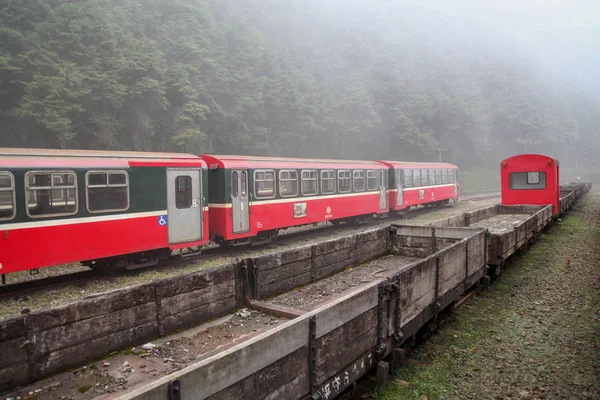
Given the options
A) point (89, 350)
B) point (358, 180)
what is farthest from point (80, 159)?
point (358, 180)

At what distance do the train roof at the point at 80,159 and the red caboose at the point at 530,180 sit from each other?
1514 cm

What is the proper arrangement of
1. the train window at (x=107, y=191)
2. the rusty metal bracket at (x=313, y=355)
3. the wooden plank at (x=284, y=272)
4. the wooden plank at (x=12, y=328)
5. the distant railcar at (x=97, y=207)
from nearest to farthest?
1. the wooden plank at (x=12, y=328)
2. the rusty metal bracket at (x=313, y=355)
3. the wooden plank at (x=284, y=272)
4. the distant railcar at (x=97, y=207)
5. the train window at (x=107, y=191)

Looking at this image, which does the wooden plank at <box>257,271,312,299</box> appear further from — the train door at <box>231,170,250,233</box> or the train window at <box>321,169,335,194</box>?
the train window at <box>321,169,335,194</box>

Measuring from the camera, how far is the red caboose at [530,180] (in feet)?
64.1

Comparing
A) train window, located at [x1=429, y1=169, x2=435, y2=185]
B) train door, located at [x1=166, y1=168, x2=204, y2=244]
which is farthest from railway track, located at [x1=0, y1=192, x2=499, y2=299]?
train window, located at [x1=429, y1=169, x2=435, y2=185]

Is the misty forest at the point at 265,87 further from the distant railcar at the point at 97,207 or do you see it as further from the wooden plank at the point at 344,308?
the wooden plank at the point at 344,308

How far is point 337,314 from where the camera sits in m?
4.36

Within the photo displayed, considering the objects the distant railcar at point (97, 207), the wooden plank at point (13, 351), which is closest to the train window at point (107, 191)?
the distant railcar at point (97, 207)

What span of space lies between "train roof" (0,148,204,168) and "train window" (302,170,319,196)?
5.15 m

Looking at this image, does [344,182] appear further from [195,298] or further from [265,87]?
[265,87]

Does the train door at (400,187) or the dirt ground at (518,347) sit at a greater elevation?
the train door at (400,187)

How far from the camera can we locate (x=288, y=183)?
1559 centimetres

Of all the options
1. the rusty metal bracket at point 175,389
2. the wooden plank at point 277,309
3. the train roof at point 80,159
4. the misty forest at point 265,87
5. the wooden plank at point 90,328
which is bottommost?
the wooden plank at point 277,309

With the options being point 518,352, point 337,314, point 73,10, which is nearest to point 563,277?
point 518,352
